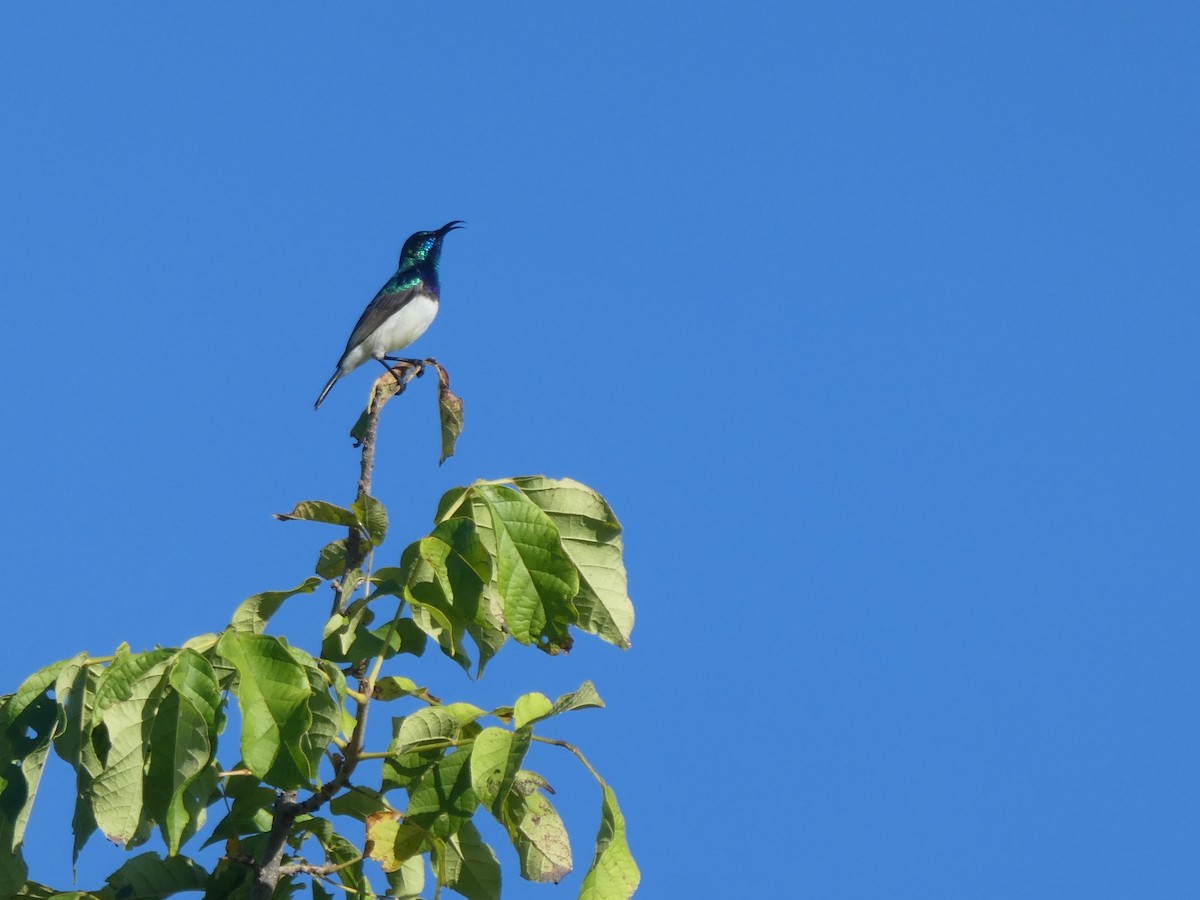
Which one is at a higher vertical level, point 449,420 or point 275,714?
point 449,420

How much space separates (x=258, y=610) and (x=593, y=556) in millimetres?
731

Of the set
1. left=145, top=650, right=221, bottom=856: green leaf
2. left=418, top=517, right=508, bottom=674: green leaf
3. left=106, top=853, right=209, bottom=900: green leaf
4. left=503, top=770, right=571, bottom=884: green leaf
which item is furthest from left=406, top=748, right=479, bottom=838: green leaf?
left=106, top=853, right=209, bottom=900: green leaf

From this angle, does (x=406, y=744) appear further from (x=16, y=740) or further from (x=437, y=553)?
(x=16, y=740)

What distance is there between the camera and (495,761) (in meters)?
2.66

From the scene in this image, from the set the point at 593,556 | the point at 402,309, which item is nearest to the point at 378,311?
the point at 402,309

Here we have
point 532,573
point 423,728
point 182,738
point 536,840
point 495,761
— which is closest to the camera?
point 182,738

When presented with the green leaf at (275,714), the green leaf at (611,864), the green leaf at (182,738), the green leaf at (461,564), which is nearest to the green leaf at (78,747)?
the green leaf at (182,738)

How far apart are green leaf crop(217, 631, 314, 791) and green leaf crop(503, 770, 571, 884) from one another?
2.01 feet

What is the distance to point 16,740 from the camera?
275 cm

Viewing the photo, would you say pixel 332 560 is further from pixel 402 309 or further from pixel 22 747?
pixel 402 309

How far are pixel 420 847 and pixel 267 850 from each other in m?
0.31

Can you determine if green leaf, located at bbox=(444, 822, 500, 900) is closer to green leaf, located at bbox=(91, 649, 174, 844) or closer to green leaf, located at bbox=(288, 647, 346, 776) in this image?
green leaf, located at bbox=(288, 647, 346, 776)

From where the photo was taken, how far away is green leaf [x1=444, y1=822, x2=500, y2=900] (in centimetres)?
309

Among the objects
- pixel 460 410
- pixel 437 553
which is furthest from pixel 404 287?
pixel 437 553
